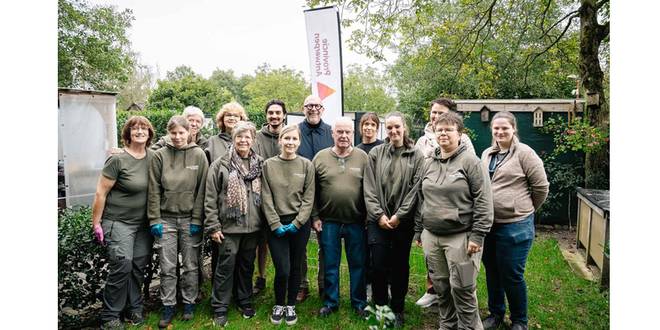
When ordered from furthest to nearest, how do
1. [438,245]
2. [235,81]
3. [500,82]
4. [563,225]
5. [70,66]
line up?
[235,81], [500,82], [70,66], [563,225], [438,245]

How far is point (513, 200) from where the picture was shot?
3.40m

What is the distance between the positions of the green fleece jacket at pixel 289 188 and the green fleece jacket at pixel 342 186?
0.38 ft

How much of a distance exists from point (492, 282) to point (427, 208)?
110 cm

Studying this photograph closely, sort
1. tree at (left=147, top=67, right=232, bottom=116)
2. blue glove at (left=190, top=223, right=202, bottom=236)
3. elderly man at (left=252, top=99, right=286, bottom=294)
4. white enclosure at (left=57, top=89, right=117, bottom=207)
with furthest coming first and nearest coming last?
tree at (left=147, top=67, right=232, bottom=116) < white enclosure at (left=57, top=89, right=117, bottom=207) < elderly man at (left=252, top=99, right=286, bottom=294) < blue glove at (left=190, top=223, right=202, bottom=236)

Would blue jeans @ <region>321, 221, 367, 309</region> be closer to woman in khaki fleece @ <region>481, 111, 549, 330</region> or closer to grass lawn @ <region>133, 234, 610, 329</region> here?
grass lawn @ <region>133, 234, 610, 329</region>

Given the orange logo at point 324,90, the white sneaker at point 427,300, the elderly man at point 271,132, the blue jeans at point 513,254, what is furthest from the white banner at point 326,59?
the blue jeans at point 513,254

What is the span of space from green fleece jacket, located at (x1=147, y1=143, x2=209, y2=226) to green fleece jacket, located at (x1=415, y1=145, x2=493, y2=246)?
2030mm

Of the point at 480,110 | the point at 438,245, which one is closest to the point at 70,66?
the point at 480,110

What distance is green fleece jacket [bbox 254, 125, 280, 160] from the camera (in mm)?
4465

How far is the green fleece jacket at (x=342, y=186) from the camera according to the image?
3840 millimetres

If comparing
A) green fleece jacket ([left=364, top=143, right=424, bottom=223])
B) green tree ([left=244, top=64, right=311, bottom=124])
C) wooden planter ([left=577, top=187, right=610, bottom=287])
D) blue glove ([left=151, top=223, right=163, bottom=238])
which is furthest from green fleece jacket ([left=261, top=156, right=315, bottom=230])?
green tree ([left=244, top=64, right=311, bottom=124])

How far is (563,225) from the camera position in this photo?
8.29m

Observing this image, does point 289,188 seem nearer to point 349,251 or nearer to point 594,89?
point 349,251

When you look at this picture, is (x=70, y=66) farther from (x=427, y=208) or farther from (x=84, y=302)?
(x=427, y=208)
